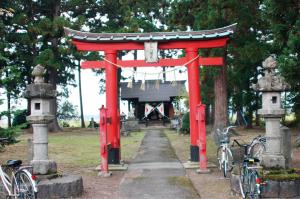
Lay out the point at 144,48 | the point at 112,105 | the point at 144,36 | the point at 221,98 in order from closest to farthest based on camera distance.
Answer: the point at 112,105, the point at 144,36, the point at 144,48, the point at 221,98

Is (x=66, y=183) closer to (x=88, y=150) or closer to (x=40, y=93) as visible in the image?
(x=40, y=93)

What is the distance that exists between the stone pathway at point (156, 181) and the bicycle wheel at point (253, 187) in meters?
1.74

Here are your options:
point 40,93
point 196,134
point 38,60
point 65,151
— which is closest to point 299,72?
point 196,134

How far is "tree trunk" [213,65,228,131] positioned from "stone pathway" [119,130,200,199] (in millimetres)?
7078

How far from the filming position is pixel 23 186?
701 centimetres

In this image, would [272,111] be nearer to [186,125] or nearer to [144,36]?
[144,36]

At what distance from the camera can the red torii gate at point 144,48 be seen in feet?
44.7

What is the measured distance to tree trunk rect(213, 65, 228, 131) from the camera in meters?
21.6

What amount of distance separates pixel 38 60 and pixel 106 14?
309 inches

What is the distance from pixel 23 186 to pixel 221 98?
1573 centimetres

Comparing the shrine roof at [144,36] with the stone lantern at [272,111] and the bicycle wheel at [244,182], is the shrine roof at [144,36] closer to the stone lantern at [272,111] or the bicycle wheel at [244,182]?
the stone lantern at [272,111]

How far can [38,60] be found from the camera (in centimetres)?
3128

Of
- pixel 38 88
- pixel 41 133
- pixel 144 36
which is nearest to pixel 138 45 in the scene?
pixel 144 36

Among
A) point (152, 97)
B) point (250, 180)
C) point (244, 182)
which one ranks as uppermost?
point (152, 97)
